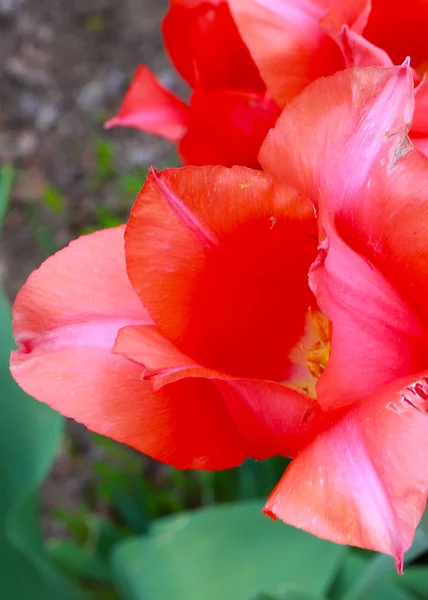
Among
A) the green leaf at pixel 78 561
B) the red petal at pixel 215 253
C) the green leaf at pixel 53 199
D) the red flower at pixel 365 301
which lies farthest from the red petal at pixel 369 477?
the green leaf at pixel 53 199

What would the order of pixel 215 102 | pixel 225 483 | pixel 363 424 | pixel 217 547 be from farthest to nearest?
pixel 225 483 → pixel 217 547 → pixel 215 102 → pixel 363 424

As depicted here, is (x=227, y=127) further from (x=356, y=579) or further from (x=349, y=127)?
(x=356, y=579)

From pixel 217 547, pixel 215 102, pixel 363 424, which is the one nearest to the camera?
pixel 363 424

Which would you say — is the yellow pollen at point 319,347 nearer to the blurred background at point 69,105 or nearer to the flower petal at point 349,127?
the flower petal at point 349,127

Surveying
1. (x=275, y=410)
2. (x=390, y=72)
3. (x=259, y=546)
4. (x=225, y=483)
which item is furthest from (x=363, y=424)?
(x=225, y=483)

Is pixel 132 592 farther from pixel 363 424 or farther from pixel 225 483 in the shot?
pixel 363 424

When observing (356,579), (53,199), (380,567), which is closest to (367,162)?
(380,567)

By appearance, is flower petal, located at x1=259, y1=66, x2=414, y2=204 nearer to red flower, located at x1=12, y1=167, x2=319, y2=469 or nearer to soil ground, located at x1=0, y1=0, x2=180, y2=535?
red flower, located at x1=12, y1=167, x2=319, y2=469
